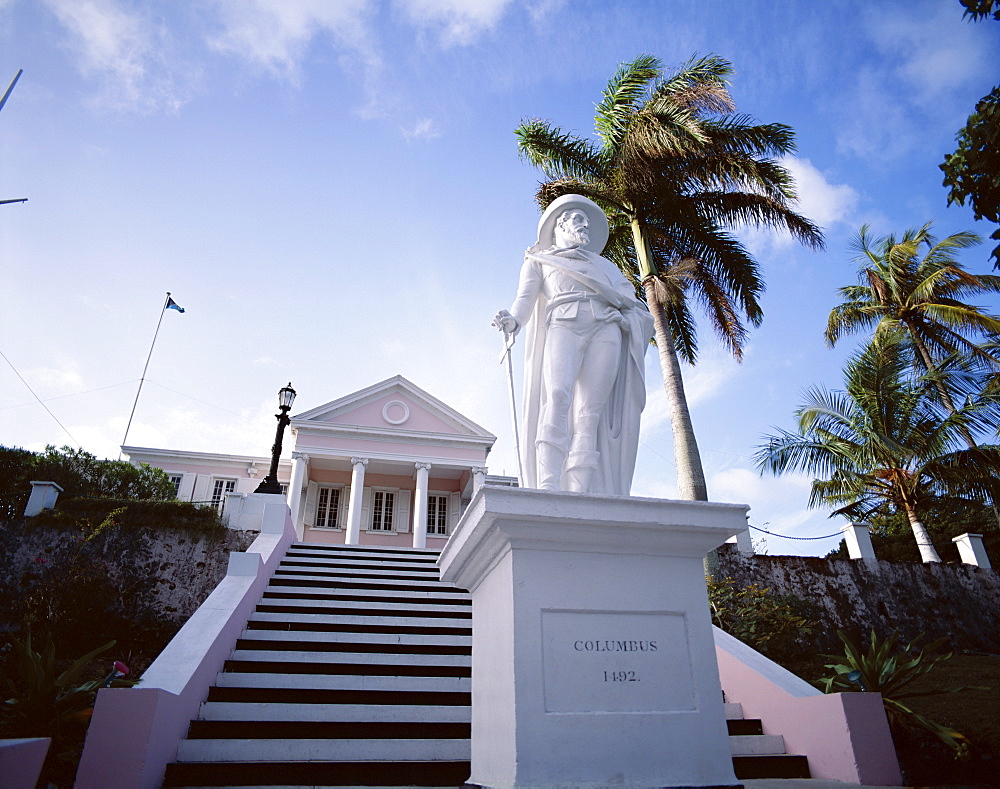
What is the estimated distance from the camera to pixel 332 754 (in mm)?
4301

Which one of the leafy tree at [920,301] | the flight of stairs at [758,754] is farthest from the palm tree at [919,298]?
the flight of stairs at [758,754]

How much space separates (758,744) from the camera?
446cm

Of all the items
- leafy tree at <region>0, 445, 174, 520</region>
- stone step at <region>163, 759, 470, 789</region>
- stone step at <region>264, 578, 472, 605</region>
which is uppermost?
leafy tree at <region>0, 445, 174, 520</region>

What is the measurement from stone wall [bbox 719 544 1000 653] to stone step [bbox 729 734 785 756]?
605 centimetres

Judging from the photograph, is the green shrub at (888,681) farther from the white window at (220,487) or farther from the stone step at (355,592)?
the white window at (220,487)

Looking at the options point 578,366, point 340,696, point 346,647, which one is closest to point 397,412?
point 346,647

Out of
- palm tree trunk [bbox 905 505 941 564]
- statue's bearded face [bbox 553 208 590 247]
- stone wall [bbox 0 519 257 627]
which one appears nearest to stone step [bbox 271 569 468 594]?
stone wall [bbox 0 519 257 627]

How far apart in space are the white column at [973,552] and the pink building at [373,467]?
1130 centimetres

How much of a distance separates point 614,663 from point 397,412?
1724cm

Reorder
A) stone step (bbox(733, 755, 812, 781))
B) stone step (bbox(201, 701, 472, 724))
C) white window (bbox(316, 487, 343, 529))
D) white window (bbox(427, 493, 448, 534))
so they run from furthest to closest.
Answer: white window (bbox(427, 493, 448, 534)), white window (bbox(316, 487, 343, 529)), stone step (bbox(201, 701, 472, 724)), stone step (bbox(733, 755, 812, 781))

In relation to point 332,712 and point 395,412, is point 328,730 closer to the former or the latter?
point 332,712

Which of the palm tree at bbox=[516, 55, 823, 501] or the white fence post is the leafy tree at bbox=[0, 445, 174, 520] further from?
the palm tree at bbox=[516, 55, 823, 501]

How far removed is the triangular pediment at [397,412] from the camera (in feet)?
61.2

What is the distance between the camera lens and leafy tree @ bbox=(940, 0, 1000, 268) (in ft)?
11.7
